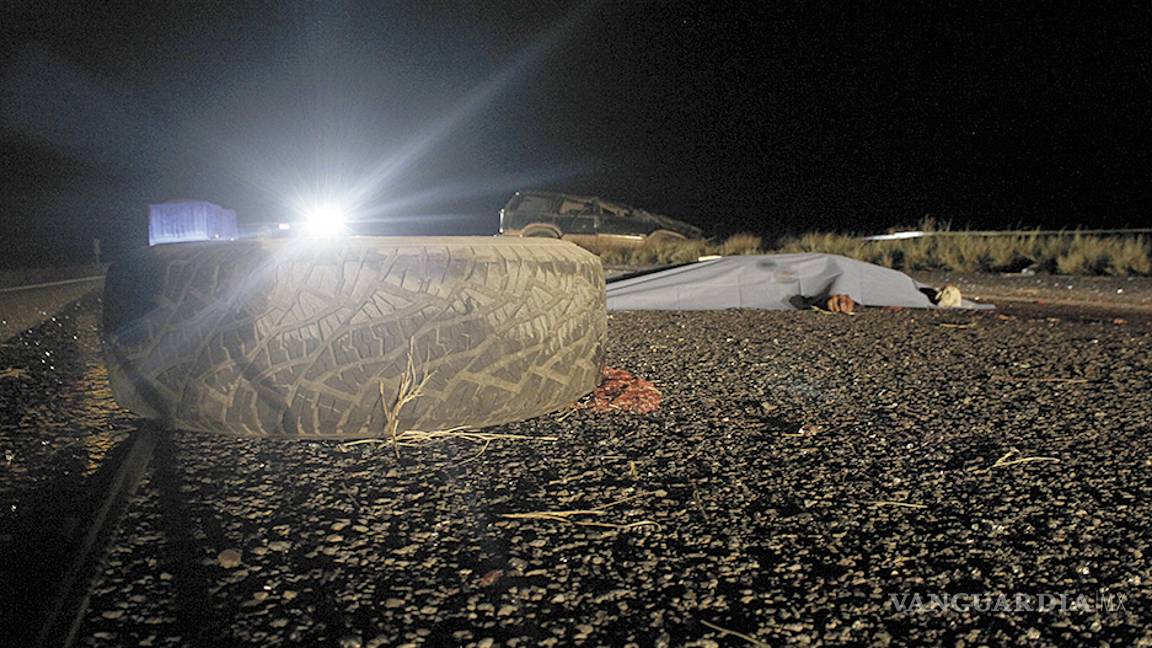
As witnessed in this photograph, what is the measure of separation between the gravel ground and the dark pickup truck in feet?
44.0

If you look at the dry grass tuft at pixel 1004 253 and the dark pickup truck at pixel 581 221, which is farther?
the dark pickup truck at pixel 581 221

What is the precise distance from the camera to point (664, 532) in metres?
1.69

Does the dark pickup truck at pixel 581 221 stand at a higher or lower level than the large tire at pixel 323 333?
higher

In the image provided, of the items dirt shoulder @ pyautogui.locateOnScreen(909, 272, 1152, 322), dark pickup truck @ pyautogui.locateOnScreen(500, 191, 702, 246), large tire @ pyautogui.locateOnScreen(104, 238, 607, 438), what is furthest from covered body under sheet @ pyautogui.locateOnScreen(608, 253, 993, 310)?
dark pickup truck @ pyautogui.locateOnScreen(500, 191, 702, 246)

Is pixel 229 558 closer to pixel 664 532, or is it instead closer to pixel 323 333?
pixel 323 333

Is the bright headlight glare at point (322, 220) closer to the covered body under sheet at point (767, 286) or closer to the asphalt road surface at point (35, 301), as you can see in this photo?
the asphalt road surface at point (35, 301)

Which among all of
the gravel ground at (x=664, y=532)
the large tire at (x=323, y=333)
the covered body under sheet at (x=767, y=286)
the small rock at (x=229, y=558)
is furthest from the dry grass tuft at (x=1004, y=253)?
the small rock at (x=229, y=558)

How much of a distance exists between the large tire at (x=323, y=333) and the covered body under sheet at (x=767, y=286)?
4530 mm

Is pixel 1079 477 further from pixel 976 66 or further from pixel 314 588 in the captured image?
pixel 976 66

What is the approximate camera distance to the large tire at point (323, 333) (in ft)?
7.19

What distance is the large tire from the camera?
2.19 metres

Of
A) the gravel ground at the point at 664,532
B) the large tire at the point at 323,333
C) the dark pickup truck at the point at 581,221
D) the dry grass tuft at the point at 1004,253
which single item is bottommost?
the gravel ground at the point at 664,532

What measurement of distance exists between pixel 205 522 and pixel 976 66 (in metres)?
27.7

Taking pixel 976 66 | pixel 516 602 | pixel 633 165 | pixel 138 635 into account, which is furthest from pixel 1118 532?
pixel 633 165
